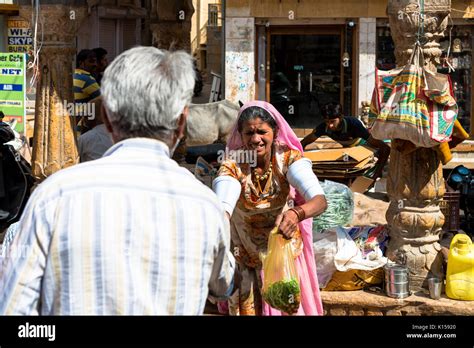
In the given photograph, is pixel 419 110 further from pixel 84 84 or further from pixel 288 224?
pixel 84 84

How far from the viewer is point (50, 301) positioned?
2.07 meters

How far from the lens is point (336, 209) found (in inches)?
290

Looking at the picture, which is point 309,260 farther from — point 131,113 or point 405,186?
point 131,113

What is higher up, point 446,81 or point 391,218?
point 446,81

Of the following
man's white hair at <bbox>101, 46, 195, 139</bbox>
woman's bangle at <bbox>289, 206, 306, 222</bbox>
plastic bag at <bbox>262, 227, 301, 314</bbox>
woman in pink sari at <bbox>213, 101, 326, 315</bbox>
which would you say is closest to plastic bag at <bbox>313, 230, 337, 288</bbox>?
woman in pink sari at <bbox>213, 101, 326, 315</bbox>

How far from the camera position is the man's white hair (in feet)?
7.01

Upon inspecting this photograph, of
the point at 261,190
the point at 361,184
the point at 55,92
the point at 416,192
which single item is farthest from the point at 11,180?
the point at 261,190

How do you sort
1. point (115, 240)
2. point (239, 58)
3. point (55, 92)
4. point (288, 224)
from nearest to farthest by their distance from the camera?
1. point (115, 240)
2. point (288, 224)
3. point (55, 92)
4. point (239, 58)

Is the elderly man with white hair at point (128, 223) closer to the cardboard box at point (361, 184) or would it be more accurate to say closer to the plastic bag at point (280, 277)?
the plastic bag at point (280, 277)

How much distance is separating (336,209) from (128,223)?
5.41 metres

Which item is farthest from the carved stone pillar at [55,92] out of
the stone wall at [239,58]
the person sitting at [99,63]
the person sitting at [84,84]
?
the stone wall at [239,58]

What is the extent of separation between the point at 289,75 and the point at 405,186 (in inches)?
446

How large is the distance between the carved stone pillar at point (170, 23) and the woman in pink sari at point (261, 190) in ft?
27.7
